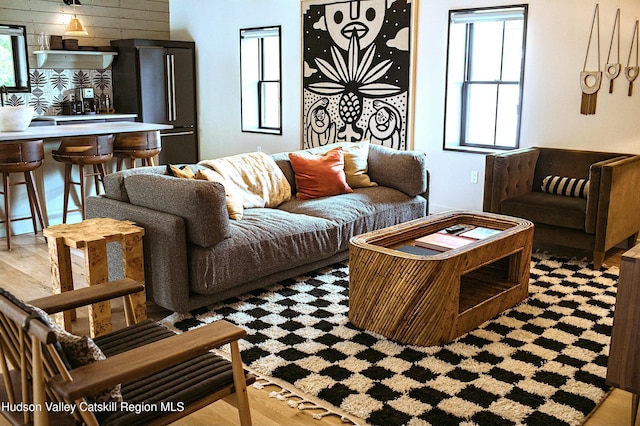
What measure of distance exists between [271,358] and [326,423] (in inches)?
23.5

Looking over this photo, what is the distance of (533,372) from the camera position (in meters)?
2.83

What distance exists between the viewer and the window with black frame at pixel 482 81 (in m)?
5.65

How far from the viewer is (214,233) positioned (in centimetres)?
338

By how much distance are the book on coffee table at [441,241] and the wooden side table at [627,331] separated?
3.67 ft

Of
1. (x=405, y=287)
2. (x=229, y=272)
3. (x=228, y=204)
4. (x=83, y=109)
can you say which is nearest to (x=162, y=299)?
(x=229, y=272)

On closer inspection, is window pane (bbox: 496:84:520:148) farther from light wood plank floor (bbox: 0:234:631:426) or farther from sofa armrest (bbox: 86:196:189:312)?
sofa armrest (bbox: 86:196:189:312)

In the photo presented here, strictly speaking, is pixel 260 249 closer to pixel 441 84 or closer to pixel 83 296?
pixel 83 296

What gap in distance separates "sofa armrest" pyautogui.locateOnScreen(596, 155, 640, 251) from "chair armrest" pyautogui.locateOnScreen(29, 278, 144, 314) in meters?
3.26

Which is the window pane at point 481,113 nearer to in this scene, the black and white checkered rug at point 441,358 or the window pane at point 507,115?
the window pane at point 507,115

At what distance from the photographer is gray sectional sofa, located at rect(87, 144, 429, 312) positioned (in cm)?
336

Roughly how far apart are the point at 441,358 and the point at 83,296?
65.2 inches

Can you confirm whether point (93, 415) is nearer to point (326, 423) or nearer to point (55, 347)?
point (55, 347)

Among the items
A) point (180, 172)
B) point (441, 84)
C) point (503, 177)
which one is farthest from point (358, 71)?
point (180, 172)

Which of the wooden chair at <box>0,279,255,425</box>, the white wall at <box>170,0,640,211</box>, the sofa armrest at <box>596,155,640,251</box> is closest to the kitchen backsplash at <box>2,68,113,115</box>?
the white wall at <box>170,0,640,211</box>
